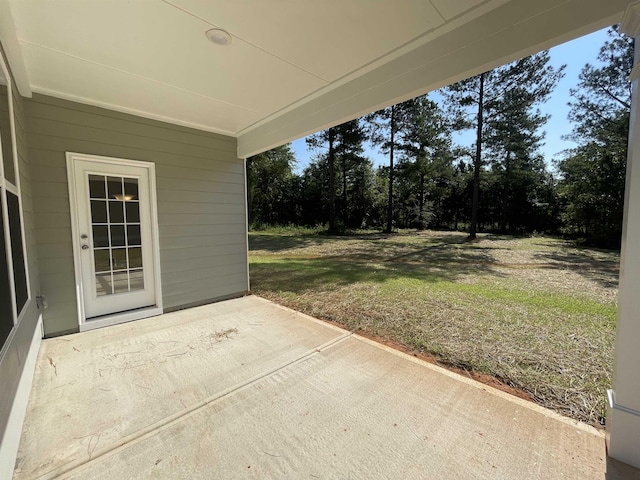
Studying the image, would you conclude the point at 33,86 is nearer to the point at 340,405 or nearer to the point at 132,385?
the point at 132,385

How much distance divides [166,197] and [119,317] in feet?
4.98

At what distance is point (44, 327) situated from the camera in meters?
2.70

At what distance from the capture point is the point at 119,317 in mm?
3121

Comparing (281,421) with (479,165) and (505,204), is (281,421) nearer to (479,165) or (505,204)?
(479,165)

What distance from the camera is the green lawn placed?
2.10 metres

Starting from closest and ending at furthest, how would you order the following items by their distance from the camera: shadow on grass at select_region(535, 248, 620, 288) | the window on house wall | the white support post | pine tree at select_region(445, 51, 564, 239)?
the white support post
the window on house wall
shadow on grass at select_region(535, 248, 620, 288)
pine tree at select_region(445, 51, 564, 239)

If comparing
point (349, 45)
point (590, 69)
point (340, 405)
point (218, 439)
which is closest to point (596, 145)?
point (590, 69)

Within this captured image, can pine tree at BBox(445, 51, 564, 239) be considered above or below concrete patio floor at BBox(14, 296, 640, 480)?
above

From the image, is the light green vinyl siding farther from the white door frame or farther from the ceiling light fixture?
the ceiling light fixture

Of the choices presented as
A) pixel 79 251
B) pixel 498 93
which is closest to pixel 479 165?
pixel 498 93

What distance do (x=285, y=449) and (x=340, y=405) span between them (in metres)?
0.46

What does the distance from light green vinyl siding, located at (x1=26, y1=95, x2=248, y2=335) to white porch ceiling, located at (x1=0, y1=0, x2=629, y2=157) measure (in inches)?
12.3

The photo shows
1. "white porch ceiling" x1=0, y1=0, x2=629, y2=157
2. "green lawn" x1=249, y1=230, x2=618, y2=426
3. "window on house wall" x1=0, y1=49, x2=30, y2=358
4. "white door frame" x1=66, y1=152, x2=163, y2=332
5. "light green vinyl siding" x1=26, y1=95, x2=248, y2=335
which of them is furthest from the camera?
"white door frame" x1=66, y1=152, x2=163, y2=332

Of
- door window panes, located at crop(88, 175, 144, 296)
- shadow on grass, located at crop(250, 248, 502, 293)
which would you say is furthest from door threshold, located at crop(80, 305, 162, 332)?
shadow on grass, located at crop(250, 248, 502, 293)
